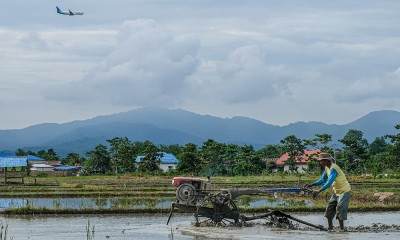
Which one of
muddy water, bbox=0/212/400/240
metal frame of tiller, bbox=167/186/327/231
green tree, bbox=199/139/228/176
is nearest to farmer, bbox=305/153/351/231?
muddy water, bbox=0/212/400/240

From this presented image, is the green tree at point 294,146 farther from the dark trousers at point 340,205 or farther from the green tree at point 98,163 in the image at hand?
the dark trousers at point 340,205

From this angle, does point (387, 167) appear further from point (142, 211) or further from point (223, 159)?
point (142, 211)

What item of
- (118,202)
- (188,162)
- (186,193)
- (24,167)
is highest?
(188,162)

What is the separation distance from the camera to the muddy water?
535 inches

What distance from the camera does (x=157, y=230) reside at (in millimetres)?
15156

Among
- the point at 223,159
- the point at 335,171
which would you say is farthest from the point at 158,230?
the point at 223,159

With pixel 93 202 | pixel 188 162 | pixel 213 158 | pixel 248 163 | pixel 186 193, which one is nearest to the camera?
pixel 186 193

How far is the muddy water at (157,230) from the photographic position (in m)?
13.6

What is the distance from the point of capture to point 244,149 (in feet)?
222

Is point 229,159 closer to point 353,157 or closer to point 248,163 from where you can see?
point 248,163

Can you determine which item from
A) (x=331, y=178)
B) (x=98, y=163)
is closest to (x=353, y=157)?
(x=98, y=163)

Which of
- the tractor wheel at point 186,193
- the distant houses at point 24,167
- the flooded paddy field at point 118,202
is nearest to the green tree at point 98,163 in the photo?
the distant houses at point 24,167

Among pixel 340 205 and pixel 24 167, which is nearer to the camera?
pixel 340 205

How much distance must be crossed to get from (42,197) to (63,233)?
13634 millimetres
